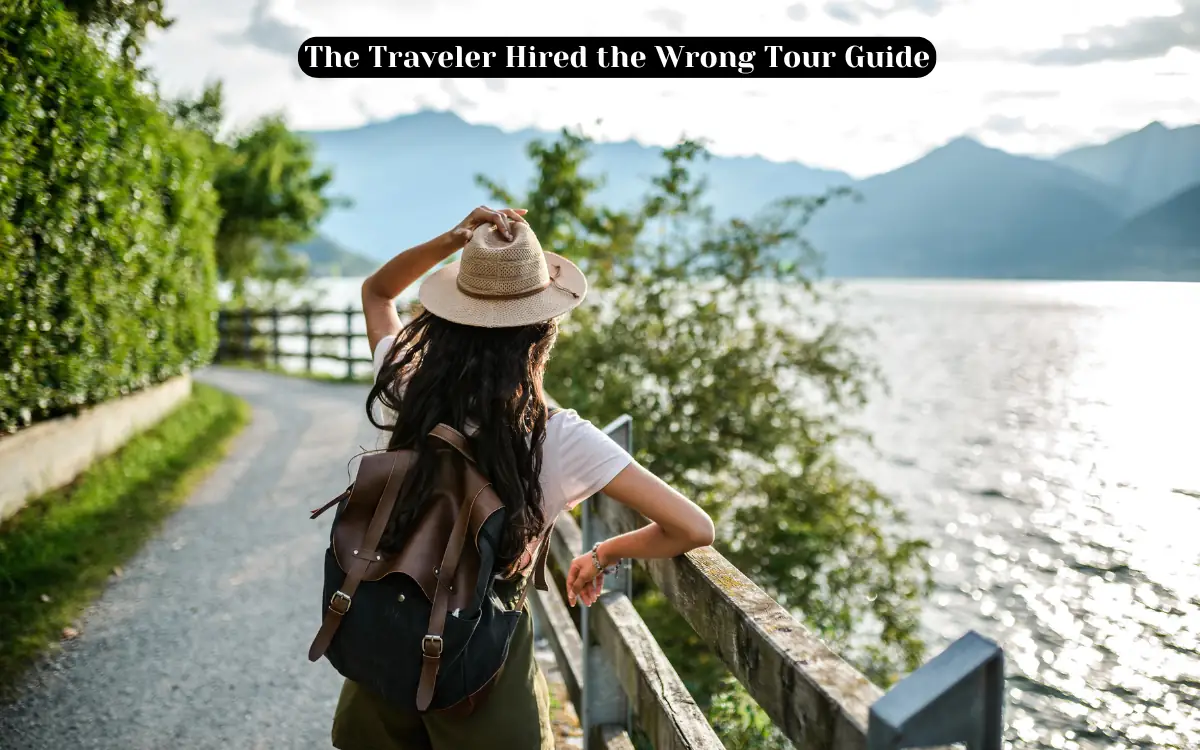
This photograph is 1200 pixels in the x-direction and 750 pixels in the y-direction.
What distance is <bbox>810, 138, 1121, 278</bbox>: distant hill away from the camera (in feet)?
307

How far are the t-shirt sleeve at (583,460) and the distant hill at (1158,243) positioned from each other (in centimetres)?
3632

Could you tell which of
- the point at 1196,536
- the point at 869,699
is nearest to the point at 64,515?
the point at 869,699

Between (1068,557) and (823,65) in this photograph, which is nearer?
(823,65)

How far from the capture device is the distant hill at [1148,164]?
1691 inches

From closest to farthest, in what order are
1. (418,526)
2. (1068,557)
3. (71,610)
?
1. (418,526)
2. (71,610)
3. (1068,557)

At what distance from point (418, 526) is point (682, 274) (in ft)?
22.5

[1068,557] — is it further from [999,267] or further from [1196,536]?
[999,267]

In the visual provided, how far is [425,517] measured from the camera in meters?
1.80

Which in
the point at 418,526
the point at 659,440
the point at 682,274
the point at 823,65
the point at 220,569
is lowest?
the point at 220,569

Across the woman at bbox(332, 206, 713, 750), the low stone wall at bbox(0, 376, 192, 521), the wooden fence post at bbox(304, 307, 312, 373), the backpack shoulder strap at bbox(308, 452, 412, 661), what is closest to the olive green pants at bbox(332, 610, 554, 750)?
the woman at bbox(332, 206, 713, 750)

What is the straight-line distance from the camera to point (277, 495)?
789 centimetres

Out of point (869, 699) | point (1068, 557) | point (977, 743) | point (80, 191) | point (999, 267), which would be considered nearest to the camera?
point (977, 743)

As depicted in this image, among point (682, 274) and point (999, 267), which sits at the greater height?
point (999, 267)

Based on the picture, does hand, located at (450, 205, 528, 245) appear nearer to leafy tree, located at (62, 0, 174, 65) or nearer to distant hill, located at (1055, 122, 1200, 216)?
leafy tree, located at (62, 0, 174, 65)
